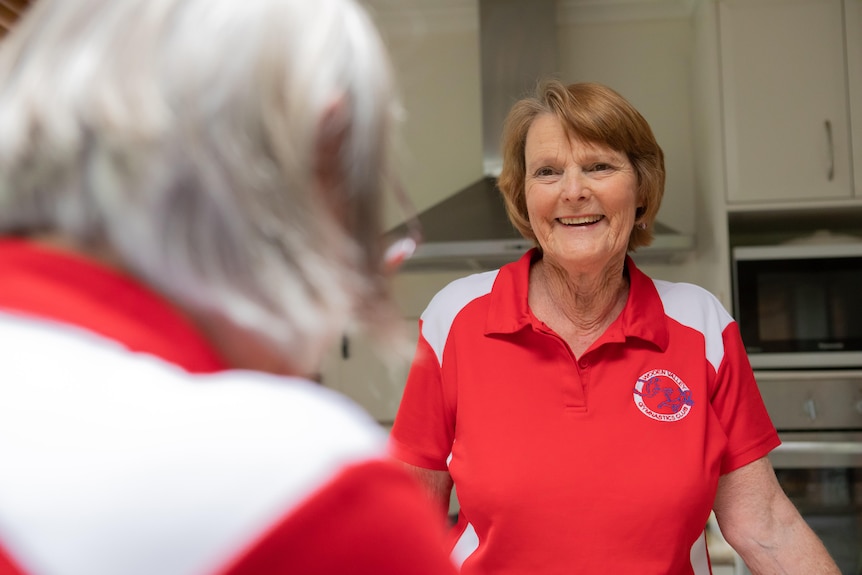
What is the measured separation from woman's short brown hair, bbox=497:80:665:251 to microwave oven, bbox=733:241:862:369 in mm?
1508

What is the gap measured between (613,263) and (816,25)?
199 cm

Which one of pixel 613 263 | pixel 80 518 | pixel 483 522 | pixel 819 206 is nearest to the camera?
pixel 80 518

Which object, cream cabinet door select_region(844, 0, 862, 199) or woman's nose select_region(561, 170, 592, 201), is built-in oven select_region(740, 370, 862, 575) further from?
woman's nose select_region(561, 170, 592, 201)

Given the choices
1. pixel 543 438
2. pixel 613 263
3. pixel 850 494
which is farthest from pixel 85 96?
pixel 850 494

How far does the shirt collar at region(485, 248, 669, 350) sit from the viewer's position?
1.30m

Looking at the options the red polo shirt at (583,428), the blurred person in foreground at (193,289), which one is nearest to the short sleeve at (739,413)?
the red polo shirt at (583,428)

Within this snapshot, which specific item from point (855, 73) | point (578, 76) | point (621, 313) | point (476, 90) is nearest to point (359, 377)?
point (476, 90)

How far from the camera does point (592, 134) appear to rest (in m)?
1.32

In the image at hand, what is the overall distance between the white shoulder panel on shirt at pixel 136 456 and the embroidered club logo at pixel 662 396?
0.98 m

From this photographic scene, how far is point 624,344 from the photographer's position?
1.32 metres

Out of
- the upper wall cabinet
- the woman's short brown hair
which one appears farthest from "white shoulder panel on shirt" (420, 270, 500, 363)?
the upper wall cabinet

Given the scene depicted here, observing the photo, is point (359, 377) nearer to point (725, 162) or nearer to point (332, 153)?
point (725, 162)

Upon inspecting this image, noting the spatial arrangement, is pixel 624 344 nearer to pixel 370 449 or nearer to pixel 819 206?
pixel 370 449

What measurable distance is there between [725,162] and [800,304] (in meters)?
0.52
